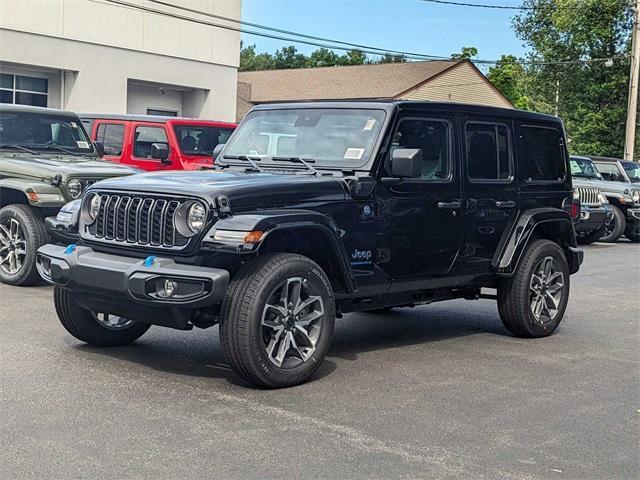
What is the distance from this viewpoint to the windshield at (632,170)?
2254cm

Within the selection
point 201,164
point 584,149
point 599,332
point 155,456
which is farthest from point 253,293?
point 584,149

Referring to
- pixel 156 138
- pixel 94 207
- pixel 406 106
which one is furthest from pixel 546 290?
pixel 156 138

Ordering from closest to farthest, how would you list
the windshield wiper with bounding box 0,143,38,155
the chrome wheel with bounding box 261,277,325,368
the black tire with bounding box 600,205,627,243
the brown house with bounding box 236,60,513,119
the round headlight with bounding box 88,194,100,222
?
the chrome wheel with bounding box 261,277,325,368, the round headlight with bounding box 88,194,100,222, the windshield wiper with bounding box 0,143,38,155, the black tire with bounding box 600,205,627,243, the brown house with bounding box 236,60,513,119

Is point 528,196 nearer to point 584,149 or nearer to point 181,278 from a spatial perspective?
point 181,278

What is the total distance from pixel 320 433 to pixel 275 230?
55.9 inches

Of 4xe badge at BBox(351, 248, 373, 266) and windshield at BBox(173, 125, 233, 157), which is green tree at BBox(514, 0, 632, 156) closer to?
windshield at BBox(173, 125, 233, 157)

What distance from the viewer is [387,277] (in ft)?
23.1

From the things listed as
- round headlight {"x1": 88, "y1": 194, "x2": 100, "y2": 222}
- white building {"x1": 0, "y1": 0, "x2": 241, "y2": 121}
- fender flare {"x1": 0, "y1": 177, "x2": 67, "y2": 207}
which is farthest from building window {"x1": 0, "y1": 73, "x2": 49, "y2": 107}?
round headlight {"x1": 88, "y1": 194, "x2": 100, "y2": 222}

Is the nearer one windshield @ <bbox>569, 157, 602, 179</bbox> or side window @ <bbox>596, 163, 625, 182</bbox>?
windshield @ <bbox>569, 157, 602, 179</bbox>

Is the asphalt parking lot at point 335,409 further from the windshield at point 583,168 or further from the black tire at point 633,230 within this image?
the black tire at point 633,230

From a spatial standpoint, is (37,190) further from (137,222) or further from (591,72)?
(591,72)

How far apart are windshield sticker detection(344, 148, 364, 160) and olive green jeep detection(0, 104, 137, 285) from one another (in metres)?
4.04

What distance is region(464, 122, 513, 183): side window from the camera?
25.8 ft

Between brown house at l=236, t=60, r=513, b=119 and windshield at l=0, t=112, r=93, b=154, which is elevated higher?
brown house at l=236, t=60, r=513, b=119
